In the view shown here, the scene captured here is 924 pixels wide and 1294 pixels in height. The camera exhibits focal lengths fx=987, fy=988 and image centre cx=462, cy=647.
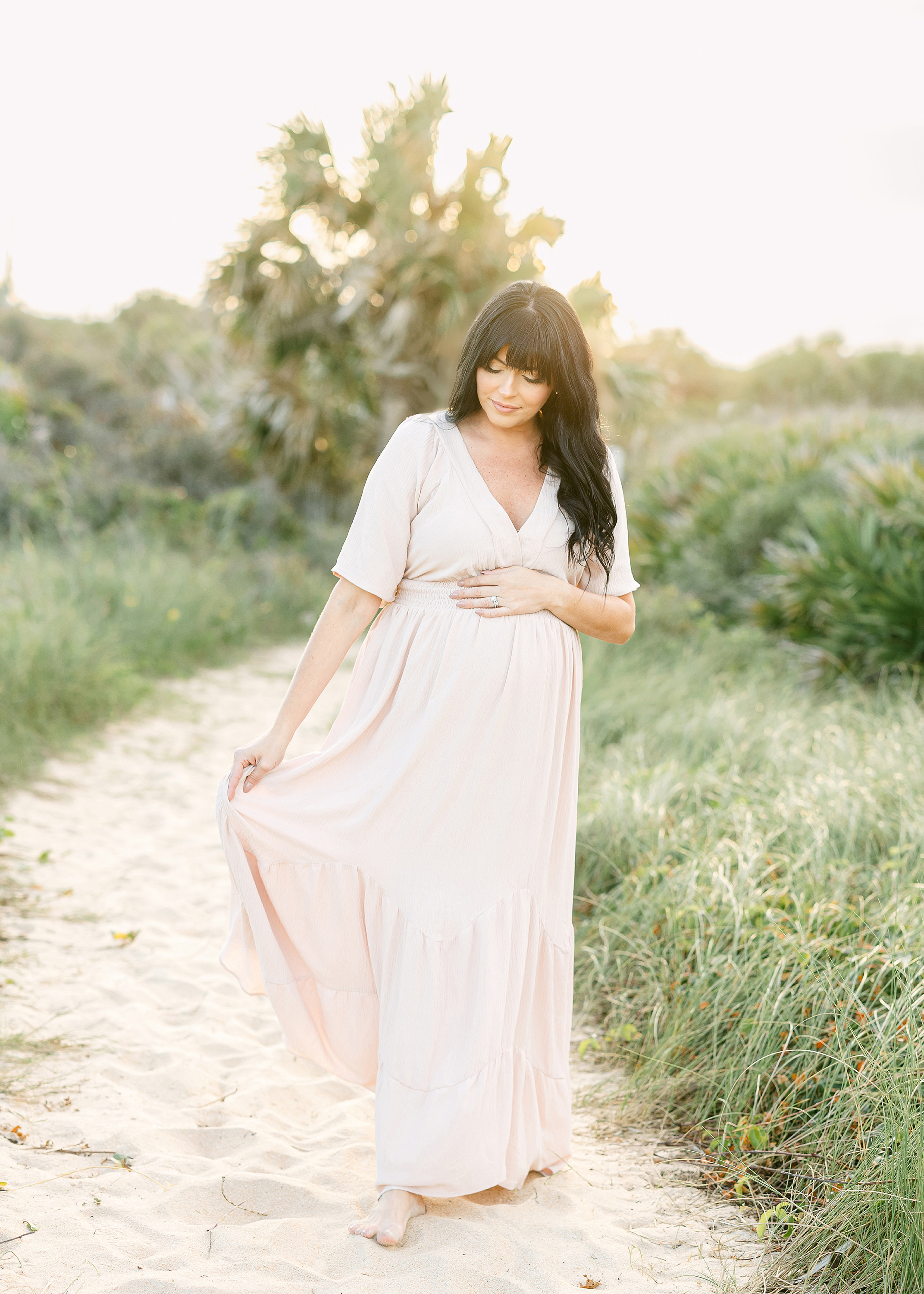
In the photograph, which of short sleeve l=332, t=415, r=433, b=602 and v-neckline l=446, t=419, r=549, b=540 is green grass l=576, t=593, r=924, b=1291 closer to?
v-neckline l=446, t=419, r=549, b=540

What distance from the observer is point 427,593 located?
2.24 m

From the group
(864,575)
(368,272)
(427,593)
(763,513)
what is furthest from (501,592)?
(368,272)

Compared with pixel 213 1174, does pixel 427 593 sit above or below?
above

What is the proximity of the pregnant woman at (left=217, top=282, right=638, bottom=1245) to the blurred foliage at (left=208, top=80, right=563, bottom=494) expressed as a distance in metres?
9.52

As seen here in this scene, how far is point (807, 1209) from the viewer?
7.00ft

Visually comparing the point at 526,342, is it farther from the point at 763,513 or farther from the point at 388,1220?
the point at 763,513

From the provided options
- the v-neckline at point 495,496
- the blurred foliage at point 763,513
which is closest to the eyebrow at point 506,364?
the v-neckline at point 495,496

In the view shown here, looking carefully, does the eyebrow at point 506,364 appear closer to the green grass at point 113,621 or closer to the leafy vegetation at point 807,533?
the green grass at point 113,621

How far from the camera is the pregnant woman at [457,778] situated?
7.02 feet

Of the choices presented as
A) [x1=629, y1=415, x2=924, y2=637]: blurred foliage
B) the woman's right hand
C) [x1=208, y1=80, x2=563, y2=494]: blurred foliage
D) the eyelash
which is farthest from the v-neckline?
[x1=208, y1=80, x2=563, y2=494]: blurred foliage

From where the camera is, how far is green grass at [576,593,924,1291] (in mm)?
2047

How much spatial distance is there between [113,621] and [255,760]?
5829 mm

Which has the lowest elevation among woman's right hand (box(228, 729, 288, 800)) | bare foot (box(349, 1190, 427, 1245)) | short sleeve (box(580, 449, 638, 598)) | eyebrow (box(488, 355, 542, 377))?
bare foot (box(349, 1190, 427, 1245))

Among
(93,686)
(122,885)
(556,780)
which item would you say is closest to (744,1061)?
(556,780)
